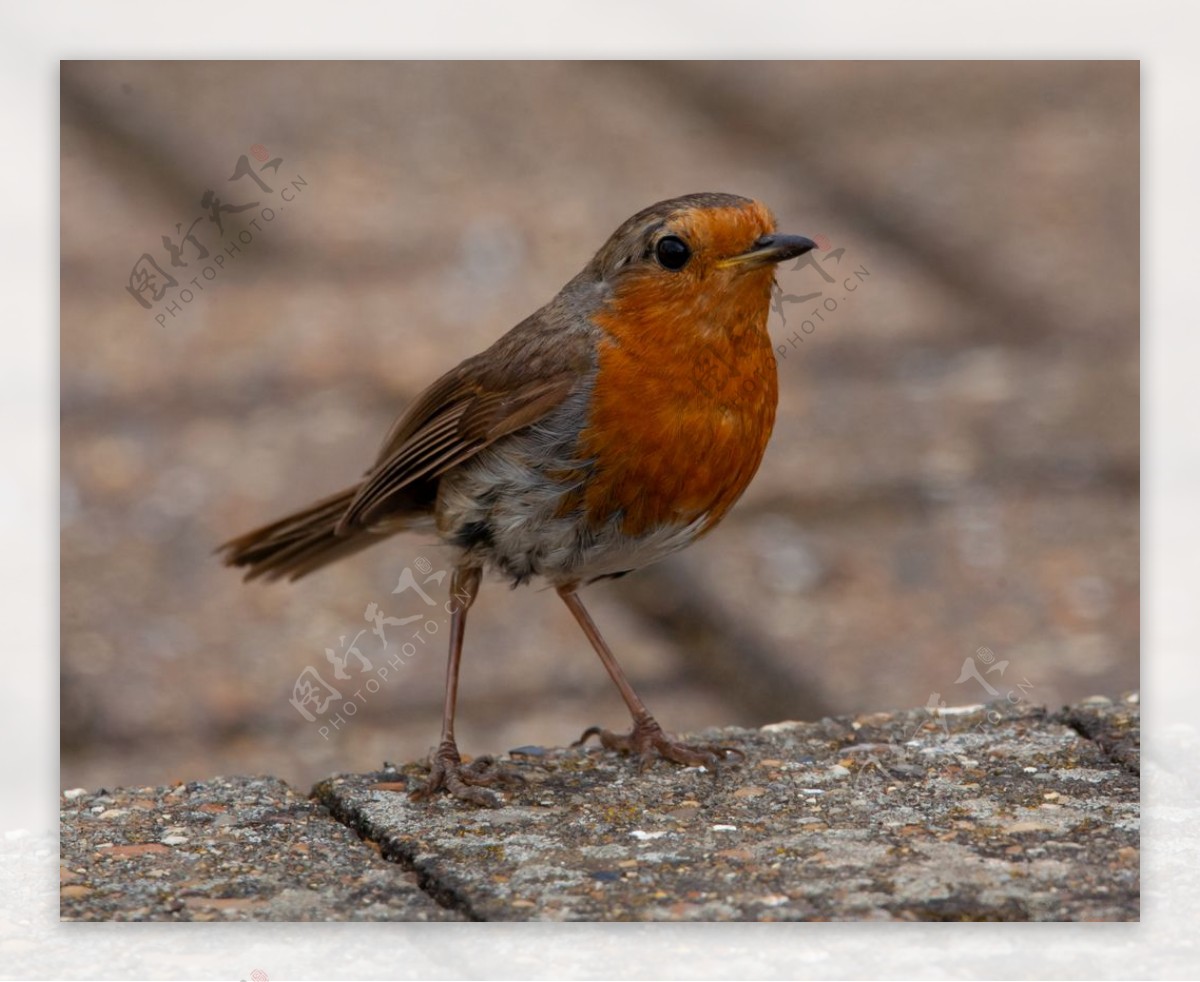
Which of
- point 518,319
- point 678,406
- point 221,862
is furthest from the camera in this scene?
point 518,319

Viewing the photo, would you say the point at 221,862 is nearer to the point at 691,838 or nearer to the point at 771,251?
the point at 691,838

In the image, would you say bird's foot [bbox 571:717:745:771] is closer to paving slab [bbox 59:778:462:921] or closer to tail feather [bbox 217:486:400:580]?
paving slab [bbox 59:778:462:921]

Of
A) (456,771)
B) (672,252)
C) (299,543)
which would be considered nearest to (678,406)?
(672,252)

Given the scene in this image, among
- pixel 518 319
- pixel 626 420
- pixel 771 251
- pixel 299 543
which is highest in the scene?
pixel 518 319

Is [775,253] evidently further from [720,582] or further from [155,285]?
[155,285]

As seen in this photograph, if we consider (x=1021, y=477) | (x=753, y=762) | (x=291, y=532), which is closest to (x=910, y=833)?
(x=753, y=762)

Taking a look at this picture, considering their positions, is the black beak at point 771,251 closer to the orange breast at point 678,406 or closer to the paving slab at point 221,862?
the orange breast at point 678,406
